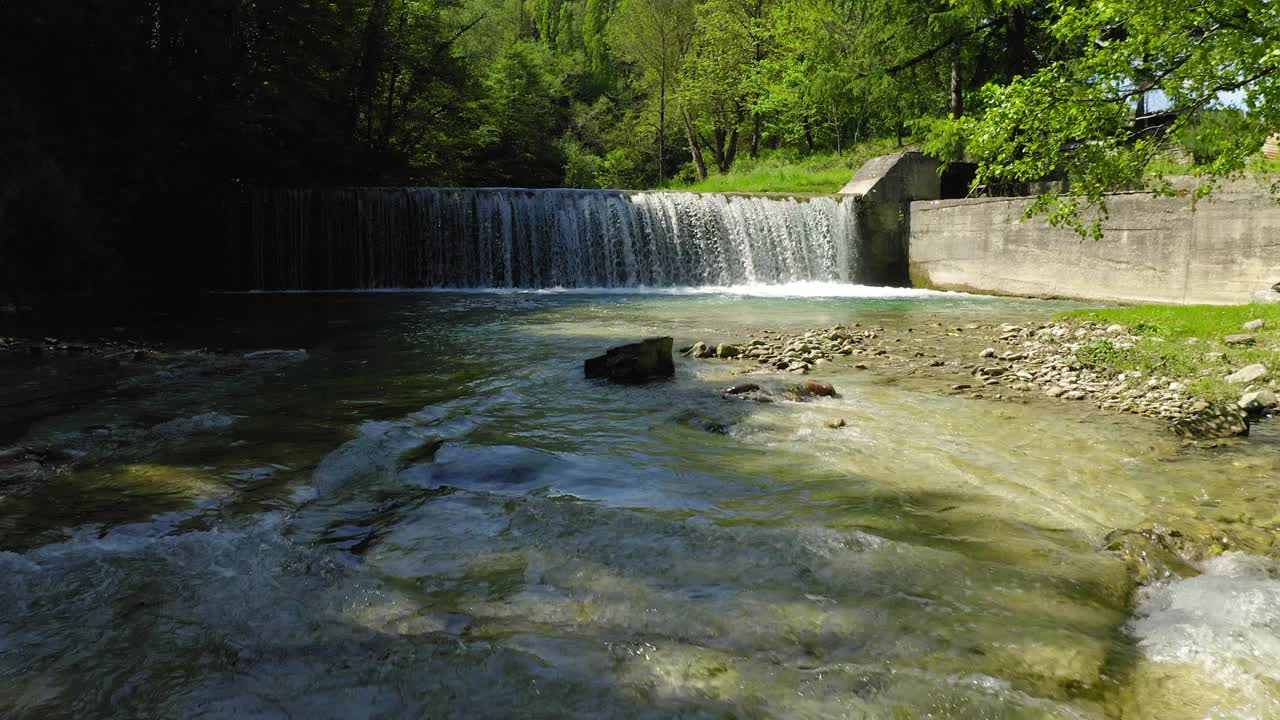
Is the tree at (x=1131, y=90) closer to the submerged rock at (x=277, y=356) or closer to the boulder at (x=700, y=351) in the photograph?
the boulder at (x=700, y=351)

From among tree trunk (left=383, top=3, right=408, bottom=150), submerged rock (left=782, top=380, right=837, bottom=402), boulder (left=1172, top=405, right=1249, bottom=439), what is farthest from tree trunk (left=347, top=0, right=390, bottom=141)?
boulder (left=1172, top=405, right=1249, bottom=439)

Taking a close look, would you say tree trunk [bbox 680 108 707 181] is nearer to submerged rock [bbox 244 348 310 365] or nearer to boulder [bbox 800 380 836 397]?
submerged rock [bbox 244 348 310 365]

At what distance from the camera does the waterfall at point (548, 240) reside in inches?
753

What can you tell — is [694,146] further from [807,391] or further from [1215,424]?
[1215,424]

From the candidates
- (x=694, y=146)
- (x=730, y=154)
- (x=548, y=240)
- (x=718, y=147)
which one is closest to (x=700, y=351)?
(x=548, y=240)

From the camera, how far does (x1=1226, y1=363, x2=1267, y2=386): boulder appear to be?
21.6 ft

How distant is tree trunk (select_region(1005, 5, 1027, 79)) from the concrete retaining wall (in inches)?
266

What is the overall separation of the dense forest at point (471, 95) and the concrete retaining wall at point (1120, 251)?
1.10m

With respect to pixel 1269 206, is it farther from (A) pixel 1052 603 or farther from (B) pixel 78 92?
(B) pixel 78 92

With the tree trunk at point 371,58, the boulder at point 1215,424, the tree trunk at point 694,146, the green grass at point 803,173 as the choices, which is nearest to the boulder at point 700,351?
the boulder at point 1215,424

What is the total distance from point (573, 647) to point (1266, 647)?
7.76 ft

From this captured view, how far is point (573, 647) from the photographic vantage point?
2682 mm

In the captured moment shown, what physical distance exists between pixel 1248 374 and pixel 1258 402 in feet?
2.92

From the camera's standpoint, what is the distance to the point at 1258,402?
19.5 ft
